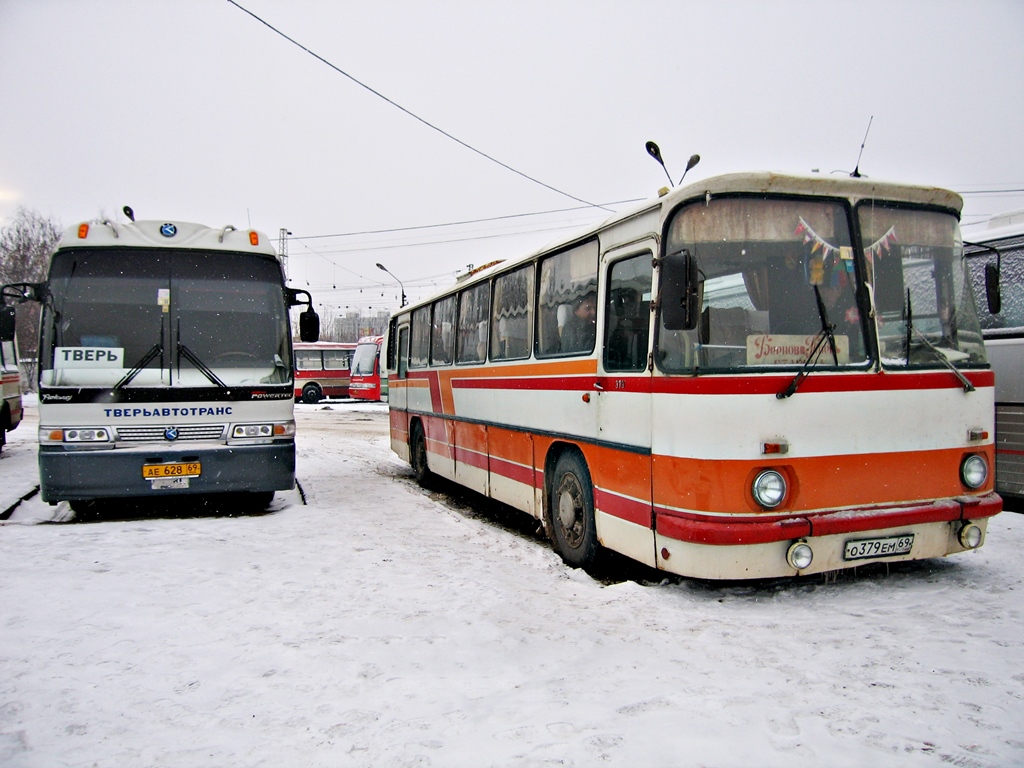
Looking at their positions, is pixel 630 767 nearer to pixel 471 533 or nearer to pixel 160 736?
pixel 160 736

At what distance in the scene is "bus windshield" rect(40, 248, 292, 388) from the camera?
823 cm

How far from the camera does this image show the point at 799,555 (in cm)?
505

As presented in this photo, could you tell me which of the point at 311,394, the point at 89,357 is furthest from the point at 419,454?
the point at 311,394

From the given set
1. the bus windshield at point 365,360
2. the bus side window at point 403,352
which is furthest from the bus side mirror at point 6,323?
the bus windshield at point 365,360

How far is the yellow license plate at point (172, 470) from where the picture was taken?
828 cm

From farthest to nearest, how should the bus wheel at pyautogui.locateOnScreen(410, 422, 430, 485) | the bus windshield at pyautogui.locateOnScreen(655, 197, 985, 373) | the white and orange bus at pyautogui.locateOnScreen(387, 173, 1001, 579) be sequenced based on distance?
the bus wheel at pyautogui.locateOnScreen(410, 422, 430, 485) < the bus windshield at pyautogui.locateOnScreen(655, 197, 985, 373) < the white and orange bus at pyautogui.locateOnScreen(387, 173, 1001, 579)

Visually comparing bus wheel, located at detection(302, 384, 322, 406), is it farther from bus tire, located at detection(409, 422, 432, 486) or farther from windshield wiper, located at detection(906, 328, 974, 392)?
windshield wiper, located at detection(906, 328, 974, 392)

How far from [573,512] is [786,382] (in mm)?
2473

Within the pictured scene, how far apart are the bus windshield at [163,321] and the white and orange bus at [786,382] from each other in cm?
445

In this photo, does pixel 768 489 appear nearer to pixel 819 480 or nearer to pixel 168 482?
pixel 819 480

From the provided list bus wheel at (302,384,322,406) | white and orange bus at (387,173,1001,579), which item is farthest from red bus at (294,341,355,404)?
white and orange bus at (387,173,1001,579)

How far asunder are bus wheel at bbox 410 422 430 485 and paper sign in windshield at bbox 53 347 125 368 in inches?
191

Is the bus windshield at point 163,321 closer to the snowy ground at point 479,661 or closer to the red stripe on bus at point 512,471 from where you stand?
the snowy ground at point 479,661

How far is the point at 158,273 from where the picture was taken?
8.66 meters
